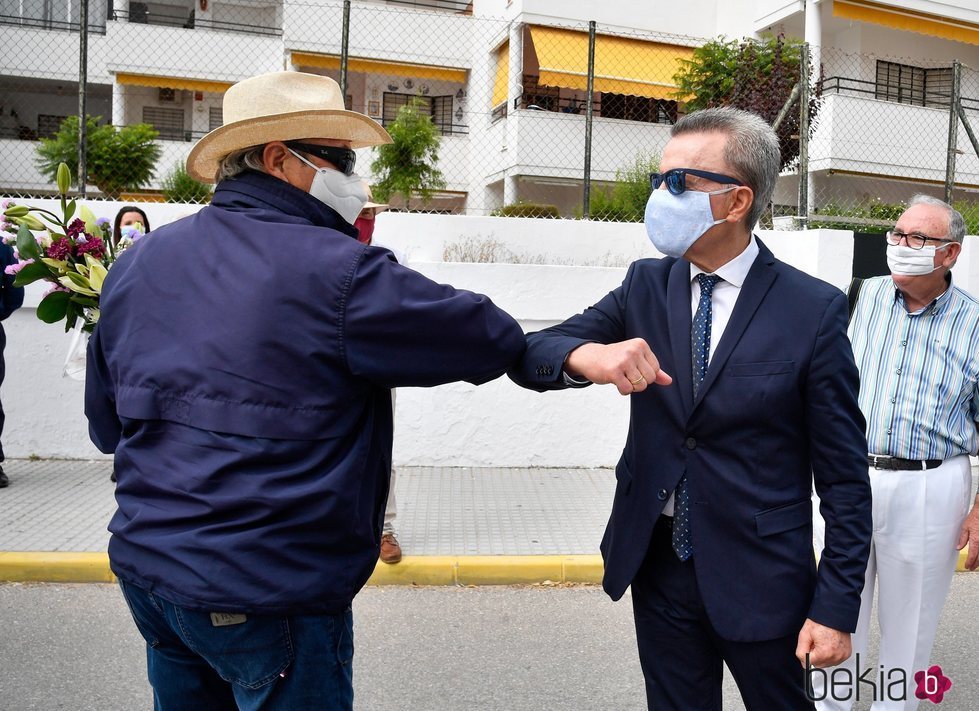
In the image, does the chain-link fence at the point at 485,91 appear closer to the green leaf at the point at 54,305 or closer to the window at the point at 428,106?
the window at the point at 428,106

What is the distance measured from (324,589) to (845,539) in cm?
125

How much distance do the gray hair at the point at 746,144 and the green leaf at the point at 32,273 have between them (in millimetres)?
2104

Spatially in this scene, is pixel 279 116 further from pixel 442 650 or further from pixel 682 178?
pixel 442 650

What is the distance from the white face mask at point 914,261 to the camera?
11.2 feet

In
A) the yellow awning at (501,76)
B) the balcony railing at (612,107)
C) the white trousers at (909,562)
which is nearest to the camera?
the white trousers at (909,562)

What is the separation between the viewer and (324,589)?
1.82 meters

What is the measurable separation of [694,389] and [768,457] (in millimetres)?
237

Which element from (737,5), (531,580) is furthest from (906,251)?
(737,5)

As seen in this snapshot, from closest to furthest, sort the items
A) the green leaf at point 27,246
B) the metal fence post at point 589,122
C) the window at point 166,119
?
the green leaf at point 27,246 < the metal fence post at point 589,122 < the window at point 166,119

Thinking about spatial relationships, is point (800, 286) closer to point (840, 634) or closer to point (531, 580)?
point (840, 634)

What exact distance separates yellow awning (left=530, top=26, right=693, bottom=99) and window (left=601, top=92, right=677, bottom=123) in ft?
2.78

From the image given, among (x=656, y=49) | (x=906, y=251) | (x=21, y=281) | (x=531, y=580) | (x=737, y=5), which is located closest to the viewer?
(x=21, y=281)

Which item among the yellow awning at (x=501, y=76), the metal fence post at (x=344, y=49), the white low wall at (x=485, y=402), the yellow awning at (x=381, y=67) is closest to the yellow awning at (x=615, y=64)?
the yellow awning at (x=501, y=76)

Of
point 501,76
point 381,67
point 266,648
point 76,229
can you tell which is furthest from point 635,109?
point 266,648
